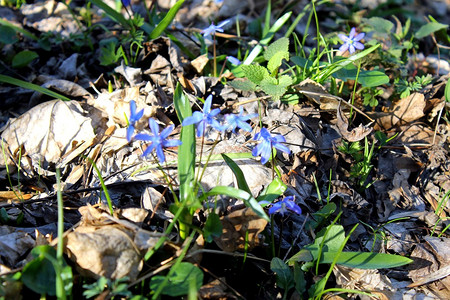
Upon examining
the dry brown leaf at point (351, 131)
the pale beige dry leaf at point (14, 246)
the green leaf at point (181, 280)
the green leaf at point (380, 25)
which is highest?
the green leaf at point (380, 25)

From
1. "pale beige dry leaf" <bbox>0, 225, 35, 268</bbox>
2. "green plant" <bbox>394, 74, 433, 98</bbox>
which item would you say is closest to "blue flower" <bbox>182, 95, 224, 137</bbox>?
"pale beige dry leaf" <bbox>0, 225, 35, 268</bbox>

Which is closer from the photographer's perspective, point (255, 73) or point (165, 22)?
point (255, 73)

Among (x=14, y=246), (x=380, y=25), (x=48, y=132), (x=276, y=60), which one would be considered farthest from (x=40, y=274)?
(x=380, y=25)

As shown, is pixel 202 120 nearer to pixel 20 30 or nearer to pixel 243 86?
pixel 243 86

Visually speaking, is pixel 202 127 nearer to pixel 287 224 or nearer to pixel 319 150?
pixel 287 224

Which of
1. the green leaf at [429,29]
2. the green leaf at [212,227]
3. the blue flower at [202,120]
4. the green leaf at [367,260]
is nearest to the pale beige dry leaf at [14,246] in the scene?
the green leaf at [212,227]

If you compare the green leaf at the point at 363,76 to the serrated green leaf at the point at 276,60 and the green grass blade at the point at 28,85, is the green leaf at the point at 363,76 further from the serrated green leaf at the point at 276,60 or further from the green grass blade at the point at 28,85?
the green grass blade at the point at 28,85
